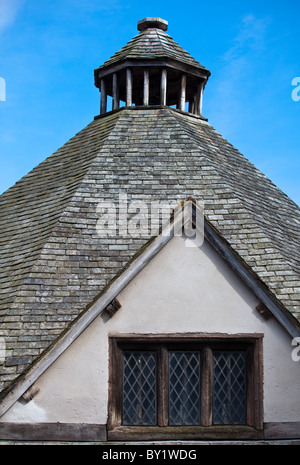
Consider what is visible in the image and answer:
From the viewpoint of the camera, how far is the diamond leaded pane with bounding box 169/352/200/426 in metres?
7.94

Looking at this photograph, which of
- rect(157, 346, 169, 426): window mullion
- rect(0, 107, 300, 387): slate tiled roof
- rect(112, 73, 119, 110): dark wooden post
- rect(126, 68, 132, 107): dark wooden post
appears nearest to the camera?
rect(157, 346, 169, 426): window mullion

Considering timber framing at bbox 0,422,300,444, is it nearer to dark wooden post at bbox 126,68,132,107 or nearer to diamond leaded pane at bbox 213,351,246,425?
diamond leaded pane at bbox 213,351,246,425

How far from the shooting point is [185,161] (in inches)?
438

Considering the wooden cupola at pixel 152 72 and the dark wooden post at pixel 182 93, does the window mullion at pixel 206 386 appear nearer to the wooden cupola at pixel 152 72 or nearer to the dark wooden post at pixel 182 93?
the wooden cupola at pixel 152 72

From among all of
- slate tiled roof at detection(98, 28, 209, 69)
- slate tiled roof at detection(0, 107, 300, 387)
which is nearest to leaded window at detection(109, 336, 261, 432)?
slate tiled roof at detection(0, 107, 300, 387)

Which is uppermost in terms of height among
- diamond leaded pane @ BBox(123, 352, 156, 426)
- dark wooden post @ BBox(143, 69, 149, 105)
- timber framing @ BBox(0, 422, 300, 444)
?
dark wooden post @ BBox(143, 69, 149, 105)

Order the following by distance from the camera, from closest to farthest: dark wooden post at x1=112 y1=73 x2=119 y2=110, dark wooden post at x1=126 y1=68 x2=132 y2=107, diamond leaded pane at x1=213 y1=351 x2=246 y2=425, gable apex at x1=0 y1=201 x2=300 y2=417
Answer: gable apex at x1=0 y1=201 x2=300 y2=417 → diamond leaded pane at x1=213 y1=351 x2=246 y2=425 → dark wooden post at x1=126 y1=68 x2=132 y2=107 → dark wooden post at x1=112 y1=73 x2=119 y2=110

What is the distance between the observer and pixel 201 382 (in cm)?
798

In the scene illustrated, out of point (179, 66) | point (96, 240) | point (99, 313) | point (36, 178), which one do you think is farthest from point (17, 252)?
point (179, 66)

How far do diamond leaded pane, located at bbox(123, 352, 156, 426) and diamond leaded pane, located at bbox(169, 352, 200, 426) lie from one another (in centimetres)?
22

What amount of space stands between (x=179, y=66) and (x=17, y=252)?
6.25m

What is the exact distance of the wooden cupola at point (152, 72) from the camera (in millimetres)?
13844

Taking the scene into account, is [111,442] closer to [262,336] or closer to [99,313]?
[99,313]

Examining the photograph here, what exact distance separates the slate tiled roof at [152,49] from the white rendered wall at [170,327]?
672 centimetres
